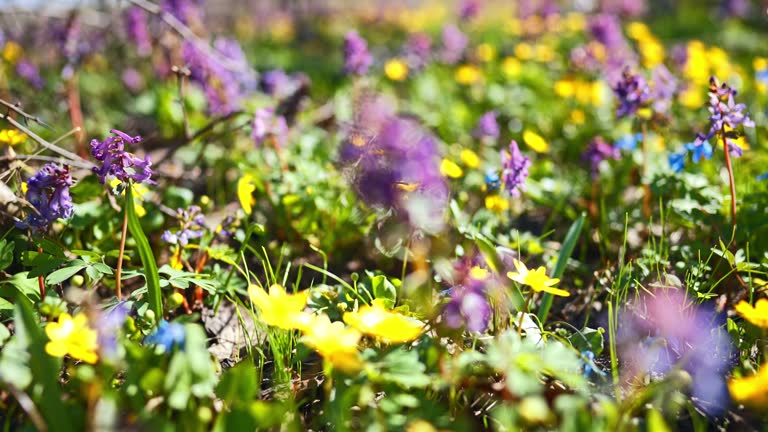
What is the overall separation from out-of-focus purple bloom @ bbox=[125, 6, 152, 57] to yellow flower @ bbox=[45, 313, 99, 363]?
3329 millimetres

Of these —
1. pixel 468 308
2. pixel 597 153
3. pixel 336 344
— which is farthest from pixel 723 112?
pixel 336 344

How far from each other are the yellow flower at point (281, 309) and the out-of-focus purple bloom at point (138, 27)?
3.38 m

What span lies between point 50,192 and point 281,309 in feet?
3.04

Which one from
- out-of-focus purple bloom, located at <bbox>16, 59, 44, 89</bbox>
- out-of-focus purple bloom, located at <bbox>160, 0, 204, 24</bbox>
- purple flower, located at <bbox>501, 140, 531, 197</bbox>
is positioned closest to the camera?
purple flower, located at <bbox>501, 140, 531, 197</bbox>

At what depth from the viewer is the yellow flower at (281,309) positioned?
1473 millimetres

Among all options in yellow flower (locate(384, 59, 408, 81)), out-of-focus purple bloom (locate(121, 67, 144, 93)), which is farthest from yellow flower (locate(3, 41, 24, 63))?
yellow flower (locate(384, 59, 408, 81))

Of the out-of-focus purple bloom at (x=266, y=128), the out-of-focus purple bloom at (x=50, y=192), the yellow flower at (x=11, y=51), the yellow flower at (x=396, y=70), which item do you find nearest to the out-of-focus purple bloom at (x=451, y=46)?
the yellow flower at (x=396, y=70)

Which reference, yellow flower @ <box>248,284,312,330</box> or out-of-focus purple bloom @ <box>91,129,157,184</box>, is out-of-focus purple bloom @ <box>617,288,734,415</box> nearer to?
yellow flower @ <box>248,284,312,330</box>

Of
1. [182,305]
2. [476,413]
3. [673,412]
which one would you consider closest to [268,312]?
[476,413]

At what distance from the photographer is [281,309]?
1489 mm

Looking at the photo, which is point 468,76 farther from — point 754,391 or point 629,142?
point 754,391

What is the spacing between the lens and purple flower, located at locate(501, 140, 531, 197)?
7.54ft

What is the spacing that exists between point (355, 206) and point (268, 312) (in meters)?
1.14

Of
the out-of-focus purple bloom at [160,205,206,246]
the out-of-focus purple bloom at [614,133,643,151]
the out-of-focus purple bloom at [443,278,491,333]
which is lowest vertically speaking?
the out-of-focus purple bloom at [614,133,643,151]
